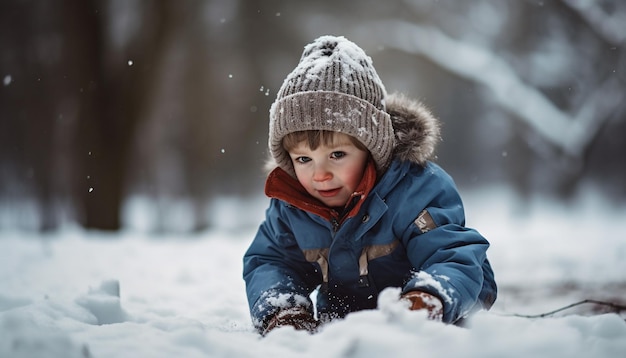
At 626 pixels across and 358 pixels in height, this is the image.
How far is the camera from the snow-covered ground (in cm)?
131

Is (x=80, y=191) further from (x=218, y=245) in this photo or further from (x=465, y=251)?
(x=465, y=251)

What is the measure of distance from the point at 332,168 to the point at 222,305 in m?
1.07

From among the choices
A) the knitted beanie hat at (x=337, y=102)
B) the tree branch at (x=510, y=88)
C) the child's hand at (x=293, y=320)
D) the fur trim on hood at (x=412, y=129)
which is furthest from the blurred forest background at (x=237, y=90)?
the child's hand at (x=293, y=320)

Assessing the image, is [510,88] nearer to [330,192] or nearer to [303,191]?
[303,191]

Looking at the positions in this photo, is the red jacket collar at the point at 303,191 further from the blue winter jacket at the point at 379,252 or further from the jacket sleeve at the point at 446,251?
the jacket sleeve at the point at 446,251

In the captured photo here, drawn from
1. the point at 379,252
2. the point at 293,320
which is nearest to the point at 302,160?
the point at 379,252

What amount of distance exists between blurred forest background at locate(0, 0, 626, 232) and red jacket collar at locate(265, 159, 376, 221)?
4.97 m

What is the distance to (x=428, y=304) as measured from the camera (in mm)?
1687

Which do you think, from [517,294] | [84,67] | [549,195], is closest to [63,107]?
[84,67]

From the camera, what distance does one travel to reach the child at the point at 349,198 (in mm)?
2014

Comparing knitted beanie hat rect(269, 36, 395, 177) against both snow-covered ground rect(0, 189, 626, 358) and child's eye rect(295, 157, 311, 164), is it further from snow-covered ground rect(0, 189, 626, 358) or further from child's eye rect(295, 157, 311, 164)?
snow-covered ground rect(0, 189, 626, 358)

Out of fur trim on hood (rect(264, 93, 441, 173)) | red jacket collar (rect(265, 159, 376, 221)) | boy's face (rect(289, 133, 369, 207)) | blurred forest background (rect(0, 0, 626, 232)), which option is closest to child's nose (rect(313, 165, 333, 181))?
boy's face (rect(289, 133, 369, 207))

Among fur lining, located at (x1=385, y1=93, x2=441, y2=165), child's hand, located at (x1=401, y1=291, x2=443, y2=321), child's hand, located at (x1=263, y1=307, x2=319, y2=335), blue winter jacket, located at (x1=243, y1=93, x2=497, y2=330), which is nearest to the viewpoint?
child's hand, located at (x1=401, y1=291, x2=443, y2=321)

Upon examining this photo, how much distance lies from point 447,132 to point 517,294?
29.1 ft
